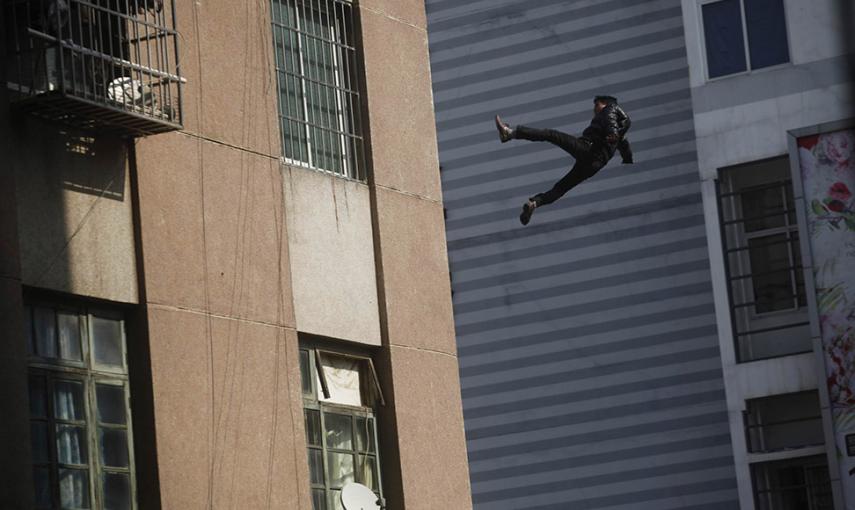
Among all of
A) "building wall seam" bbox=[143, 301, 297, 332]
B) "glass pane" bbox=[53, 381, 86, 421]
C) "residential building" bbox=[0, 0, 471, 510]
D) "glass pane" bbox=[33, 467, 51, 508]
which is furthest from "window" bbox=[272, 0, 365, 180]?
"glass pane" bbox=[33, 467, 51, 508]

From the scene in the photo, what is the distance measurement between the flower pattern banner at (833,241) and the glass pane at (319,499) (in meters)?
19.5

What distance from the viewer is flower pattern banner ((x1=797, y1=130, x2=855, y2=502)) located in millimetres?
40406

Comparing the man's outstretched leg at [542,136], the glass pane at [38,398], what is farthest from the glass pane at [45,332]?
the man's outstretched leg at [542,136]

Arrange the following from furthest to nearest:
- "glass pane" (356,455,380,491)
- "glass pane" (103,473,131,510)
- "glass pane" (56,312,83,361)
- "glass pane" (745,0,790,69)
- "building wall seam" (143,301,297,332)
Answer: "glass pane" (745,0,790,69) → "glass pane" (356,455,380,491) → "building wall seam" (143,301,297,332) → "glass pane" (103,473,131,510) → "glass pane" (56,312,83,361)

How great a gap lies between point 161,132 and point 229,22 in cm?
269

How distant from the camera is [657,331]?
4653 cm

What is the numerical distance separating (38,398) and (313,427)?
462 centimetres

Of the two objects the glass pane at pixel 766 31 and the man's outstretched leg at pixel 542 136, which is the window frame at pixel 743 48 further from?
the man's outstretched leg at pixel 542 136

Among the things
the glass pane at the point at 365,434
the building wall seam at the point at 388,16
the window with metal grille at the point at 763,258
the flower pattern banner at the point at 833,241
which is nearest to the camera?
the glass pane at the point at 365,434

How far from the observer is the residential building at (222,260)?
1934cm

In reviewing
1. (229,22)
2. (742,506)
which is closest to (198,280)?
(229,22)

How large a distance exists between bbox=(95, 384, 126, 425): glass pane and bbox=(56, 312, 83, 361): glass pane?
0.44 meters

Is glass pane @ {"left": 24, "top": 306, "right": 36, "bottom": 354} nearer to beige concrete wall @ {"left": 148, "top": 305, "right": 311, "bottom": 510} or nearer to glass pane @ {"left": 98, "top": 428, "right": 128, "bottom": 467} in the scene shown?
glass pane @ {"left": 98, "top": 428, "right": 128, "bottom": 467}

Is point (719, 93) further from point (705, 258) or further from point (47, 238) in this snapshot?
point (47, 238)
